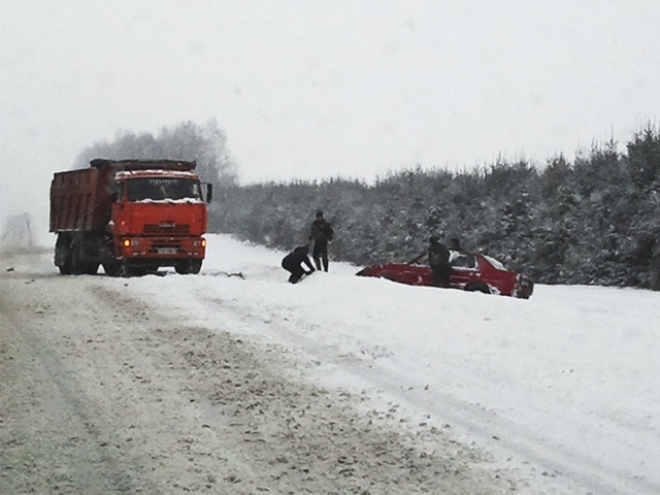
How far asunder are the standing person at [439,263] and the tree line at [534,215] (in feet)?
20.2

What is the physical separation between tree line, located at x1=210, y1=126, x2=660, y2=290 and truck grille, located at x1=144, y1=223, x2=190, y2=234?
9833mm

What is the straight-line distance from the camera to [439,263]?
19.7 m

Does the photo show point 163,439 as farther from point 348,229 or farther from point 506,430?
Result: point 348,229

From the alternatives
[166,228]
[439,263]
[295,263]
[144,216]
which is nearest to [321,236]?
[166,228]

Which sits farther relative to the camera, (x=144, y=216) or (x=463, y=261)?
(x=144, y=216)

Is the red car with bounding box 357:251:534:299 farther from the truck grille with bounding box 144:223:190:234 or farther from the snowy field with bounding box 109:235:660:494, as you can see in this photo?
the truck grille with bounding box 144:223:190:234

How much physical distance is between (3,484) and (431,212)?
83.1ft

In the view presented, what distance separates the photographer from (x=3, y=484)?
18.8ft


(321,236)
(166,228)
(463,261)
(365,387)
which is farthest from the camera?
(321,236)

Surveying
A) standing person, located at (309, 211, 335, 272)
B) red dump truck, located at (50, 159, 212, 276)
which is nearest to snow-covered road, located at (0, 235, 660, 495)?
red dump truck, located at (50, 159, 212, 276)

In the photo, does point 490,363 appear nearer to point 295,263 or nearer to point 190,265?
point 295,263

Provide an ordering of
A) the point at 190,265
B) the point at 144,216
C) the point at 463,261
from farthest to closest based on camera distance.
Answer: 1. the point at 190,265
2. the point at 144,216
3. the point at 463,261

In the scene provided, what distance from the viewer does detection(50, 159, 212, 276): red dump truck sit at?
2239 centimetres

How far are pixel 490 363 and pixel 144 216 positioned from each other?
1444cm
